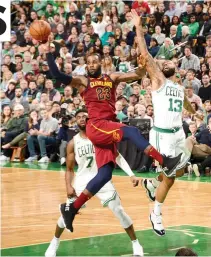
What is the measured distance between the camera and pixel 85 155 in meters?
10.8

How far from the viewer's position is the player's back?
404 inches

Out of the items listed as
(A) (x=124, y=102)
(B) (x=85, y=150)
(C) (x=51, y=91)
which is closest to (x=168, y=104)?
(B) (x=85, y=150)

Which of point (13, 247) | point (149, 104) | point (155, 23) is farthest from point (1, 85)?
point (13, 247)

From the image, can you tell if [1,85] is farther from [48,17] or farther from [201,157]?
[201,157]

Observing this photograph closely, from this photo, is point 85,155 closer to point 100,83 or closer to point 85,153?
point 85,153

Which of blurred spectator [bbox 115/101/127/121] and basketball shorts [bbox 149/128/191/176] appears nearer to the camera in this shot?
basketball shorts [bbox 149/128/191/176]

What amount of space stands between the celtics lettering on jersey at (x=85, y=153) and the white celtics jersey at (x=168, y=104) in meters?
0.98

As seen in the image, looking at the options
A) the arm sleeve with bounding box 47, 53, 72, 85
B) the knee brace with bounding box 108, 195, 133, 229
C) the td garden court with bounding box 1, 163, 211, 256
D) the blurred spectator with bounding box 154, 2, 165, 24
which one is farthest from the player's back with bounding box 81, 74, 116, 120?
the blurred spectator with bounding box 154, 2, 165, 24

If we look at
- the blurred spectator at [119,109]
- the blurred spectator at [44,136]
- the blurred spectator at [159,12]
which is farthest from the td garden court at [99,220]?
the blurred spectator at [159,12]

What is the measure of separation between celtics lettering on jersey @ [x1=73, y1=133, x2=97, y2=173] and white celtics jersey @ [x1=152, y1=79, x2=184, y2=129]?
0.98 meters

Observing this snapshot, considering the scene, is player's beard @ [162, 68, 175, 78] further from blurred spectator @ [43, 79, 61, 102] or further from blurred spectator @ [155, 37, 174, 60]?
blurred spectator @ [43, 79, 61, 102]

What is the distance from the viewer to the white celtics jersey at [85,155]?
1074 centimetres

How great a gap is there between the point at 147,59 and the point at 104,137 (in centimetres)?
122

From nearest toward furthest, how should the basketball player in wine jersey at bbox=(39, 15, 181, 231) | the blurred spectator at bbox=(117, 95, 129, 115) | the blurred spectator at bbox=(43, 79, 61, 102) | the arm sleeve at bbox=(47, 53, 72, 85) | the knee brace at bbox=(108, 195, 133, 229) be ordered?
the basketball player in wine jersey at bbox=(39, 15, 181, 231)
the arm sleeve at bbox=(47, 53, 72, 85)
the knee brace at bbox=(108, 195, 133, 229)
the blurred spectator at bbox=(117, 95, 129, 115)
the blurred spectator at bbox=(43, 79, 61, 102)
